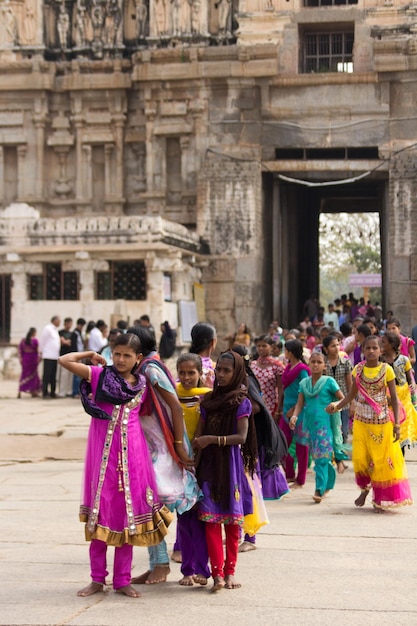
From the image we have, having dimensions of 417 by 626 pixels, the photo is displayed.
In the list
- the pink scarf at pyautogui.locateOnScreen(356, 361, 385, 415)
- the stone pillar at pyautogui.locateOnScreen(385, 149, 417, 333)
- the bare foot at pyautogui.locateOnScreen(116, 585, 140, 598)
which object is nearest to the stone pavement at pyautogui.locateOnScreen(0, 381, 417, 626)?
the bare foot at pyautogui.locateOnScreen(116, 585, 140, 598)

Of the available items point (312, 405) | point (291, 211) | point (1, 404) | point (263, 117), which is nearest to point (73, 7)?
point (263, 117)

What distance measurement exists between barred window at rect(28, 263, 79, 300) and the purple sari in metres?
3.84

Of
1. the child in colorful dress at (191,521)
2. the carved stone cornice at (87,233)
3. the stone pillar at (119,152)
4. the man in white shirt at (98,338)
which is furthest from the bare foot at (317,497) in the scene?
the stone pillar at (119,152)

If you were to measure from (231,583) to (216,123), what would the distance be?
22.7 m

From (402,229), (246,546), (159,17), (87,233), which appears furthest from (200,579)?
(159,17)

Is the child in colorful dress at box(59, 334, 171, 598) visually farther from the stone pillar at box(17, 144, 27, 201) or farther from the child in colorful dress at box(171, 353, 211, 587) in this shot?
the stone pillar at box(17, 144, 27, 201)

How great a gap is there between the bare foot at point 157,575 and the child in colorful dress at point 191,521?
11cm

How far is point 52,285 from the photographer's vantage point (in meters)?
24.5

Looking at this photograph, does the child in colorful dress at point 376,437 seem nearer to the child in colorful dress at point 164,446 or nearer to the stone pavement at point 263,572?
the stone pavement at point 263,572

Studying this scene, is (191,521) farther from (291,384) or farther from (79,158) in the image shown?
(79,158)

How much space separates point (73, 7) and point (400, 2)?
8571mm

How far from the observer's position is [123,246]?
24.0 meters

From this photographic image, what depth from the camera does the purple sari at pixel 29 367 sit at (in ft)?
67.4

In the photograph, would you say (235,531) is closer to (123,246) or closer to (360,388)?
(360,388)
